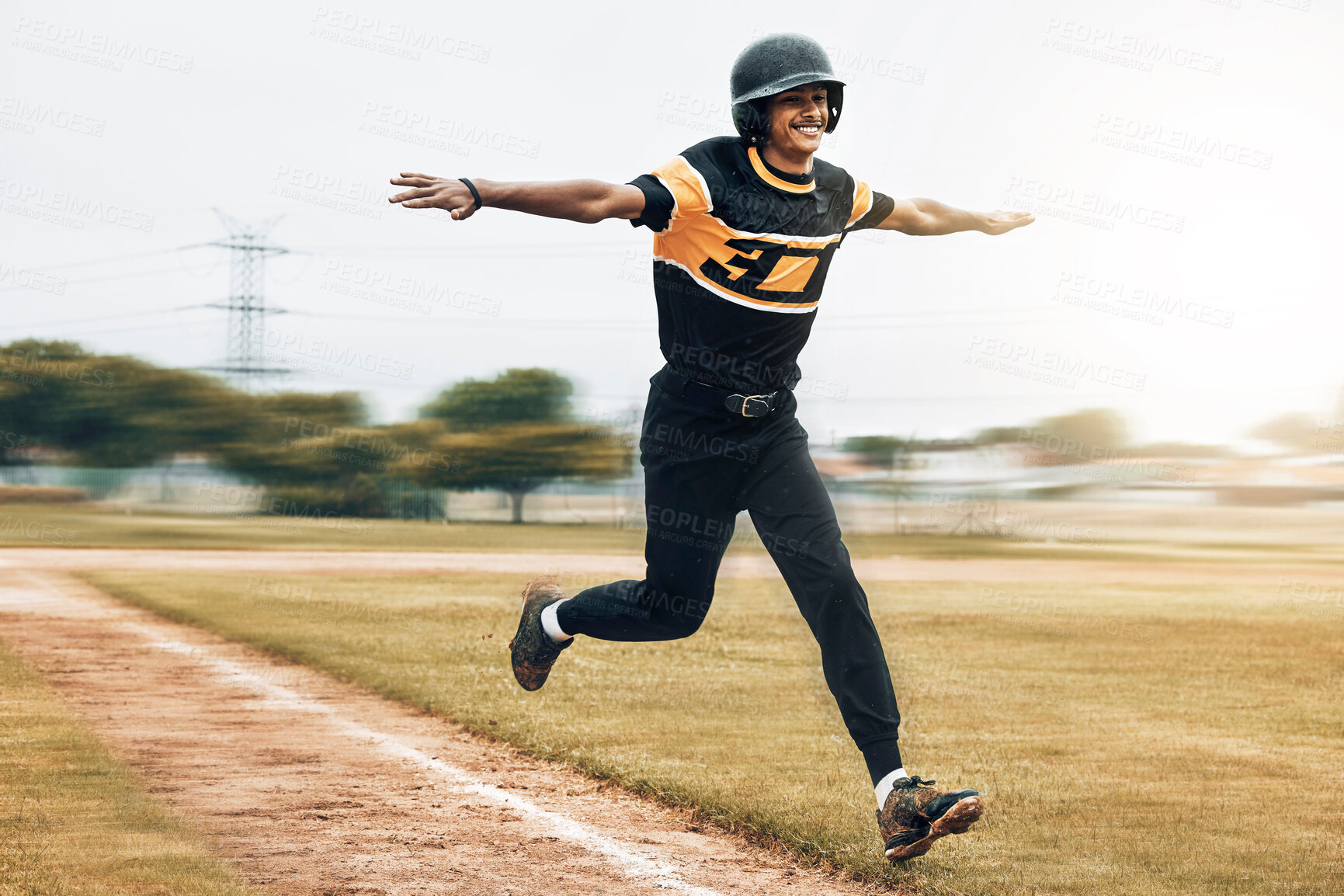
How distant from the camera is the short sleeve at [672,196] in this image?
3990mm

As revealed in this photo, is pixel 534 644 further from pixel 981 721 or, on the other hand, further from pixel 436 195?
pixel 981 721

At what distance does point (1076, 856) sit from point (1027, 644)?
852 cm

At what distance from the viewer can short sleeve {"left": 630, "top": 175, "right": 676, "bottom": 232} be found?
3977mm

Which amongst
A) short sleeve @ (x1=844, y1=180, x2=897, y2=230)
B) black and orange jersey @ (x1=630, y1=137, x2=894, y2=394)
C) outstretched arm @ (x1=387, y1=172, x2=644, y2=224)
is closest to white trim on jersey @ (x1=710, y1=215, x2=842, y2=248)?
black and orange jersey @ (x1=630, y1=137, x2=894, y2=394)

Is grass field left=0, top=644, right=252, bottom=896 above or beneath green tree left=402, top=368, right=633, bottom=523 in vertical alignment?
beneath

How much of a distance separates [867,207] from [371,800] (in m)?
3.85

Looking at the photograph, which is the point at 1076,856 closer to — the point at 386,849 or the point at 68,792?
the point at 386,849

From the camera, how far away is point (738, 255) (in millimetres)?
4164

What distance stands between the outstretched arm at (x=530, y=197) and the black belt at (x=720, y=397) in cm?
77

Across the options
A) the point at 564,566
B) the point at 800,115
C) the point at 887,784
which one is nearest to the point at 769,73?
the point at 800,115

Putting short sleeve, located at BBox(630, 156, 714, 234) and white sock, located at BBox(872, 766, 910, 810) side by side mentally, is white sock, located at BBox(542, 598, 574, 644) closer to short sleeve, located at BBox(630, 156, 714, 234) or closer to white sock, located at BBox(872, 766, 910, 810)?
white sock, located at BBox(872, 766, 910, 810)

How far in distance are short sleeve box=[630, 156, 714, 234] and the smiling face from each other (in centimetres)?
36

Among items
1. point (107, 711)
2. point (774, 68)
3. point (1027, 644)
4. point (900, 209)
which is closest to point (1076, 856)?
point (900, 209)

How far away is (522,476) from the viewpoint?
55188mm
